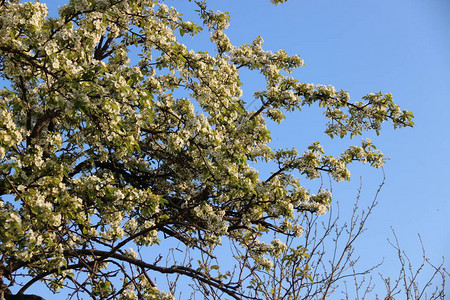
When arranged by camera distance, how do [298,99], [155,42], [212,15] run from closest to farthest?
[155,42] → [298,99] → [212,15]

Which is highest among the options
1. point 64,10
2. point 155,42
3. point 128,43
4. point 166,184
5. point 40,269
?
point 128,43

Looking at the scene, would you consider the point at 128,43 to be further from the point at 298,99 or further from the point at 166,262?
the point at 166,262

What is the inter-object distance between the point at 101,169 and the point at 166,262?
2.70 metres

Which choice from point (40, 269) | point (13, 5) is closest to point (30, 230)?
point (40, 269)

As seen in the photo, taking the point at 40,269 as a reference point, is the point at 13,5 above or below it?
above

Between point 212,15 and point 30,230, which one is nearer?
point 30,230

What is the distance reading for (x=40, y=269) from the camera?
763 cm

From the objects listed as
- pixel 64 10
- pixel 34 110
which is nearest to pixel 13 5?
pixel 64 10

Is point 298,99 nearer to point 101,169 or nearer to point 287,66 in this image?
point 287,66

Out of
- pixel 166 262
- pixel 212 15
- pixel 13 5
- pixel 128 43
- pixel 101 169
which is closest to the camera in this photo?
pixel 13 5

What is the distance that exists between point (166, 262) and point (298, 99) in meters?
5.07

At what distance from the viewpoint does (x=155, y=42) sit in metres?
8.34

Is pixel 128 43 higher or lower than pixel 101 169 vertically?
higher

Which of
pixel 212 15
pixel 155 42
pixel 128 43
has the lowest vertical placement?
pixel 155 42
